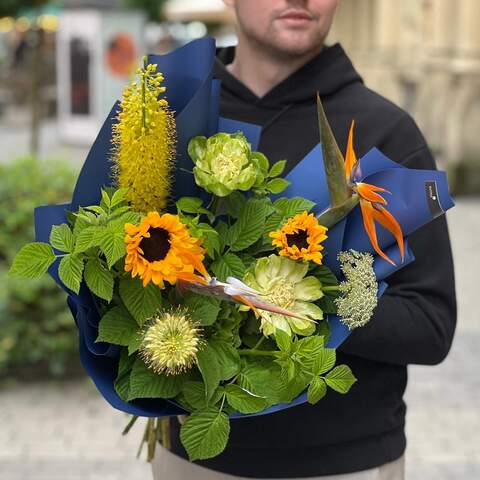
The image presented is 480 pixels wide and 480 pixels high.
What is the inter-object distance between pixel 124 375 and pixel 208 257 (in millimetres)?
253

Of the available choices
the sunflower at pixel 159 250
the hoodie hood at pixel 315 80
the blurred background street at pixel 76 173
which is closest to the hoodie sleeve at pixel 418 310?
the hoodie hood at pixel 315 80

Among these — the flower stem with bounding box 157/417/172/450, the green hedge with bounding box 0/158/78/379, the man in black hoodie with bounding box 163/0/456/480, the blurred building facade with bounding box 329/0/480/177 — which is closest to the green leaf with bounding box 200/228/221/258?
the man in black hoodie with bounding box 163/0/456/480

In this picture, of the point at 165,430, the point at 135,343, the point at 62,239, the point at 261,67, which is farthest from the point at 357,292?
the point at 261,67

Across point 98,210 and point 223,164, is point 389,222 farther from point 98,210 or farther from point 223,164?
point 98,210

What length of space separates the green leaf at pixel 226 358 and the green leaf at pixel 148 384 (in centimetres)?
9

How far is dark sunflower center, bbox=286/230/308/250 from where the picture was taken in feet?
5.68

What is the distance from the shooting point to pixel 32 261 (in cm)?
173

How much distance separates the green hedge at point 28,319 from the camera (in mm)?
5773

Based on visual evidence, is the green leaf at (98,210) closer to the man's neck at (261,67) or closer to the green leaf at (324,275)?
the green leaf at (324,275)

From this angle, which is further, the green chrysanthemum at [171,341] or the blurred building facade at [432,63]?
the blurred building facade at [432,63]

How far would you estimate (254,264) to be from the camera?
1.80m

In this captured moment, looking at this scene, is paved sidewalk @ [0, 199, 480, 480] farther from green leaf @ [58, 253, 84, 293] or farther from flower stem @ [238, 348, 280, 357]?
green leaf @ [58, 253, 84, 293]

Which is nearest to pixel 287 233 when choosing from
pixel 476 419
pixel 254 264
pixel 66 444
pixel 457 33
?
pixel 254 264

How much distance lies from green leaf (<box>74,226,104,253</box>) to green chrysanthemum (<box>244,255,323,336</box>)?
272mm
